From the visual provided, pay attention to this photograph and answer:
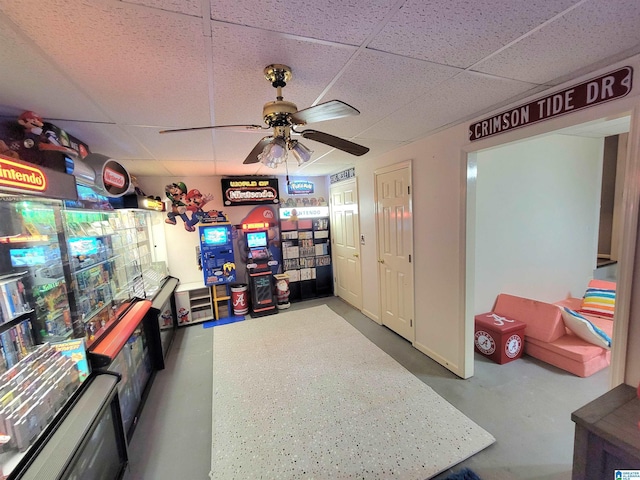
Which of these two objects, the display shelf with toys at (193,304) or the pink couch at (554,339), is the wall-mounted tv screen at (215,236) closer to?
the display shelf with toys at (193,304)

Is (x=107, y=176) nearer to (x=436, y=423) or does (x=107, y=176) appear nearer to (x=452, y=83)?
(x=452, y=83)

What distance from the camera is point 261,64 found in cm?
127

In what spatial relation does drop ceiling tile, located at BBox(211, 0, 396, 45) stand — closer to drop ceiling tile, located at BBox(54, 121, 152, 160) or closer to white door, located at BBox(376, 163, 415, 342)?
drop ceiling tile, located at BBox(54, 121, 152, 160)

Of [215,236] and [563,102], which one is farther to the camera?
[215,236]

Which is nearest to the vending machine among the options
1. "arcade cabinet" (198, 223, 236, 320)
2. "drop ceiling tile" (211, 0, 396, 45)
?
"arcade cabinet" (198, 223, 236, 320)

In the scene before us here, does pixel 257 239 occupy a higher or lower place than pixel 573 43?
lower

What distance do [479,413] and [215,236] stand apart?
3899 millimetres

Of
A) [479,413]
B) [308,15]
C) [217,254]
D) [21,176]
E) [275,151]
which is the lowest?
[479,413]

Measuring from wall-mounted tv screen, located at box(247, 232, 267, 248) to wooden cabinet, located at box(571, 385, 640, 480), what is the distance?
414 cm

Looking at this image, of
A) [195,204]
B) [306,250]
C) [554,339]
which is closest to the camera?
[554,339]

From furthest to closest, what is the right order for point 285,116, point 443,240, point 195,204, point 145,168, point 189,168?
point 195,204, point 189,168, point 145,168, point 443,240, point 285,116

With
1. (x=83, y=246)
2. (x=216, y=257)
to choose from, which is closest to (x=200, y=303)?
(x=216, y=257)

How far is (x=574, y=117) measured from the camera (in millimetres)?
1633

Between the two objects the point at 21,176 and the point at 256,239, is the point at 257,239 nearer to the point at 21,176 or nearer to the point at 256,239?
the point at 256,239
